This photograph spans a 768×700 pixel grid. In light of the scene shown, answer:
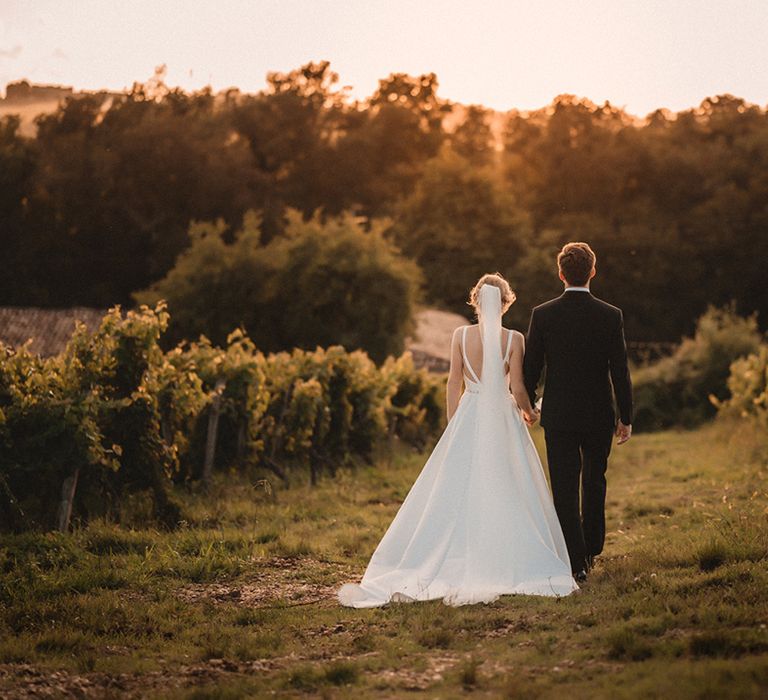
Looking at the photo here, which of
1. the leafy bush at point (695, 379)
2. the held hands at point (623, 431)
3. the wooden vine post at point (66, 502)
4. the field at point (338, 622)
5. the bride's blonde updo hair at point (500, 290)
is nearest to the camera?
the field at point (338, 622)

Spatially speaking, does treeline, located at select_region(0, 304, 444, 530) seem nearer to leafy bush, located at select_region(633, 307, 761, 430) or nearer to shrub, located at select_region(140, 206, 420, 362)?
leafy bush, located at select_region(633, 307, 761, 430)

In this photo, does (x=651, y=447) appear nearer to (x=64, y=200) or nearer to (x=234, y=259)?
(x=234, y=259)

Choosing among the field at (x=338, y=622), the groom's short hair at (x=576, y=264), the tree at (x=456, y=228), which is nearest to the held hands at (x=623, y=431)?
the field at (x=338, y=622)

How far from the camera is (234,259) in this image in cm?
3850

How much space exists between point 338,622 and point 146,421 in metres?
4.81

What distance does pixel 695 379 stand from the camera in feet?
100.0

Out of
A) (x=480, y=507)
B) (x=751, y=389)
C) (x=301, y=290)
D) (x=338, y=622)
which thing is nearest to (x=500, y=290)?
(x=480, y=507)

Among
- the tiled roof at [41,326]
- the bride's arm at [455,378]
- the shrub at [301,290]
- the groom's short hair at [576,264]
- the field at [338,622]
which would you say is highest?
the shrub at [301,290]

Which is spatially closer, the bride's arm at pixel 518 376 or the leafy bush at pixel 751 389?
the bride's arm at pixel 518 376

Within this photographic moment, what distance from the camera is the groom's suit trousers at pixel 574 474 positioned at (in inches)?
286

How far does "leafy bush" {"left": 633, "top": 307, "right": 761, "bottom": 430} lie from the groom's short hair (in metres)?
23.5

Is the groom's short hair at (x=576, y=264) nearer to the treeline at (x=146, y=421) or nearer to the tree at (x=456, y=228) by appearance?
the treeline at (x=146, y=421)

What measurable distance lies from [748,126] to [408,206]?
18082 millimetres

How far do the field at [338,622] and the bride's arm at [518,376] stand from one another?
3.98ft
